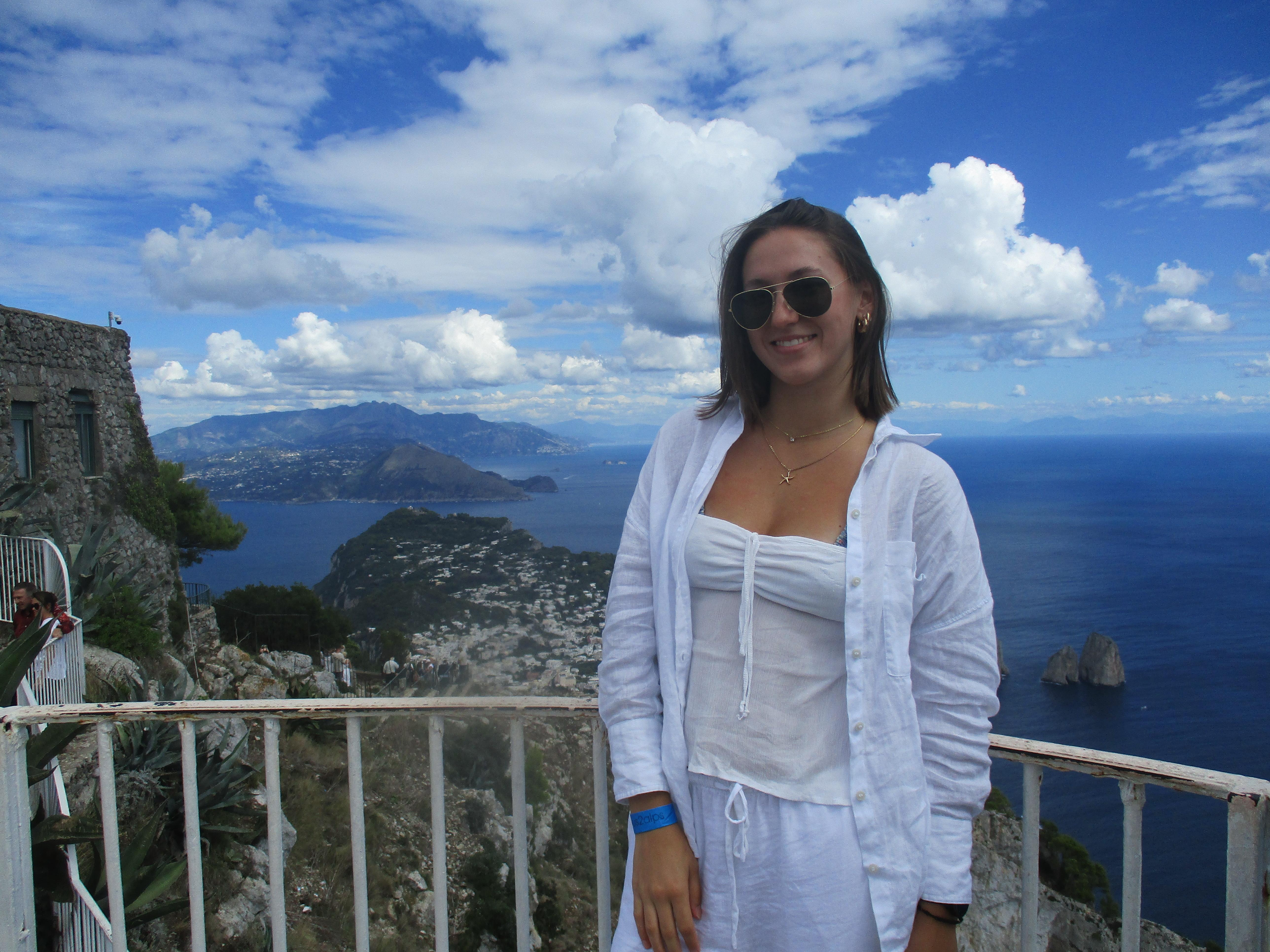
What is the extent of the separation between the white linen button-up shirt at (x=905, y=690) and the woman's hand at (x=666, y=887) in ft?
0.08

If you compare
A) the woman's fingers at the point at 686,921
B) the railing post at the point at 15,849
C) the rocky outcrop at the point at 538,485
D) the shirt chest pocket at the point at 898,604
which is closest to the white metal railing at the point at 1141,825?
the shirt chest pocket at the point at 898,604

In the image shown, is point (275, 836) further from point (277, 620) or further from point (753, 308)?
point (277, 620)

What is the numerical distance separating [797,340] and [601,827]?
1049 millimetres

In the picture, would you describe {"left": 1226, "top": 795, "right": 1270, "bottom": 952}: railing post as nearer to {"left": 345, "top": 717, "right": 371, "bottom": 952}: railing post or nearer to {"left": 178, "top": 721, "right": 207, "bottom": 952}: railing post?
{"left": 345, "top": 717, "right": 371, "bottom": 952}: railing post

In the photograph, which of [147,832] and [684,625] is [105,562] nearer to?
[147,832]

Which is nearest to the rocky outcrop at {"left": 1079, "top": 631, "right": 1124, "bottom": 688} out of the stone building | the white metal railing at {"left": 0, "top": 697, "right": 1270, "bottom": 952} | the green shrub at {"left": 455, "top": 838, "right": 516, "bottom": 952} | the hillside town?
the hillside town

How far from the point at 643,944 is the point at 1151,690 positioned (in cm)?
4746

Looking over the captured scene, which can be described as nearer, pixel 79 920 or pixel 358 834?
pixel 358 834

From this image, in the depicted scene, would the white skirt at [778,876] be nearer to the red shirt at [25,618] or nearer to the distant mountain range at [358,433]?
the red shirt at [25,618]

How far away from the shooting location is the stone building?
10281 millimetres

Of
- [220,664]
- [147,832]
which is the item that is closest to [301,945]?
[147,832]

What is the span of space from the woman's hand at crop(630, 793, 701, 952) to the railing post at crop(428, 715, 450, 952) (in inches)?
18.1

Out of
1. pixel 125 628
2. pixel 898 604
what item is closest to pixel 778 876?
pixel 898 604

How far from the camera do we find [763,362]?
4.45 feet
